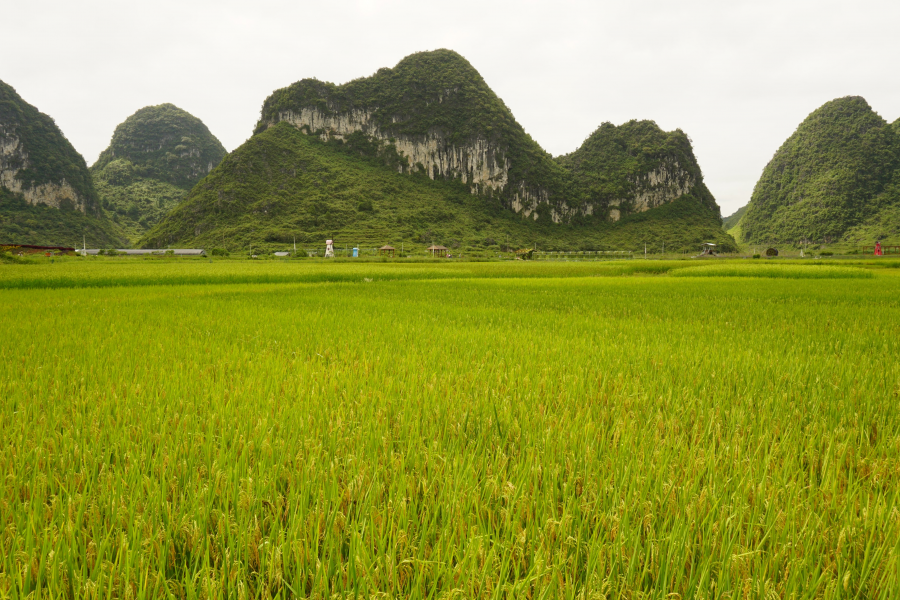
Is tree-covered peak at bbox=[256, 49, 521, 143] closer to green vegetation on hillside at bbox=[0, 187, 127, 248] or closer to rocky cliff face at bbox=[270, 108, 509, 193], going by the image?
rocky cliff face at bbox=[270, 108, 509, 193]

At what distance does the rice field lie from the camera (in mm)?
945

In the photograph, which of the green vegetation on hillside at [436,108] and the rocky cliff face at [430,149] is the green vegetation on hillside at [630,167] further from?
the rocky cliff face at [430,149]

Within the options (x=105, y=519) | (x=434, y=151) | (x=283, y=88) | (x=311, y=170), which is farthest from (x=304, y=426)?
(x=283, y=88)

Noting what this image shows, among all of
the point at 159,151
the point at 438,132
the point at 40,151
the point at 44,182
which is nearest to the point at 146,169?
the point at 159,151

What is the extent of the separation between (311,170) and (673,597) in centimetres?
13023

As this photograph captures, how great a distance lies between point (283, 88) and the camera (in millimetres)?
136375

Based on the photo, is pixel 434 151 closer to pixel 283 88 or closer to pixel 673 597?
pixel 283 88

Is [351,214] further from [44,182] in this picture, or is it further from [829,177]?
[829,177]

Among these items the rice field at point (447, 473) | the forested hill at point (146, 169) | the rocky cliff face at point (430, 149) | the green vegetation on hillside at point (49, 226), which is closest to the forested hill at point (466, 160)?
the rocky cliff face at point (430, 149)

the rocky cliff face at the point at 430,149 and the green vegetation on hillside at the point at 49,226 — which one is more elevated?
the rocky cliff face at the point at 430,149

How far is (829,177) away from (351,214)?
15174 cm

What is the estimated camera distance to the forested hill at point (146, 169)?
149125mm

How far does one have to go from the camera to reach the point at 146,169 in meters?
176

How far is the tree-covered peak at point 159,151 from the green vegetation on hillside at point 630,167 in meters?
179
